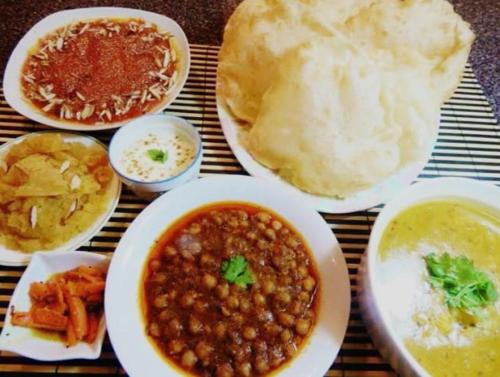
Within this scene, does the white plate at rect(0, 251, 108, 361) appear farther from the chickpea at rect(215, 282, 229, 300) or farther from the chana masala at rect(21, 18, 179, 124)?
the chana masala at rect(21, 18, 179, 124)

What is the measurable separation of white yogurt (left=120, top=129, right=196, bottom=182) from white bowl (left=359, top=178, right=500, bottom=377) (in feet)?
2.79

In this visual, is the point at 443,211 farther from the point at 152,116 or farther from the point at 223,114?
the point at 152,116

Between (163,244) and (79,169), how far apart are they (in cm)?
53

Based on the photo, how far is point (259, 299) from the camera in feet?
5.60

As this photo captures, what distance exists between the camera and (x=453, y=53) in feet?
7.20

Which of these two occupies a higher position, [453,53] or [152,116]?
[453,53]

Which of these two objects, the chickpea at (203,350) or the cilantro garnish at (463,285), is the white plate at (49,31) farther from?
the cilantro garnish at (463,285)

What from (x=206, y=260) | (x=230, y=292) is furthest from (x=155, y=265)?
(x=230, y=292)

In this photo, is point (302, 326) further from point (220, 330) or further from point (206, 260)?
point (206, 260)

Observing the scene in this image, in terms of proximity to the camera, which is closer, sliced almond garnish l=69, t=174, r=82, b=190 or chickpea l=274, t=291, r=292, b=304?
chickpea l=274, t=291, r=292, b=304

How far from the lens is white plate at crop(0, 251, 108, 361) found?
1556mm

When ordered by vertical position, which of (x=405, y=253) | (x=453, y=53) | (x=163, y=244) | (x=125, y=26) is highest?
(x=453, y=53)

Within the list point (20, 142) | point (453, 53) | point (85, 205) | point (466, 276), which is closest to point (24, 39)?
point (20, 142)

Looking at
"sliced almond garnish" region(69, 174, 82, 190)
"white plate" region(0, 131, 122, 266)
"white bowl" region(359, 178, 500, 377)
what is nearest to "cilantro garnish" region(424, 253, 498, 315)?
"white bowl" region(359, 178, 500, 377)
